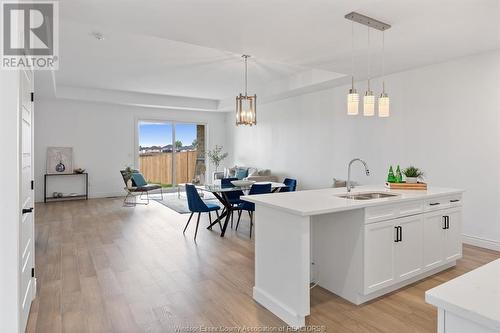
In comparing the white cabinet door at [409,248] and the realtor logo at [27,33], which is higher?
the realtor logo at [27,33]

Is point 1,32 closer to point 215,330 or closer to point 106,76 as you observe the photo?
point 215,330

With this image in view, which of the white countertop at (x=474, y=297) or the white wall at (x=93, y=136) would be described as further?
the white wall at (x=93, y=136)

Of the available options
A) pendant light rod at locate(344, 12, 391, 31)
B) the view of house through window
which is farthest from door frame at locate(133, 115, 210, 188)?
pendant light rod at locate(344, 12, 391, 31)

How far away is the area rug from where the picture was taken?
683cm

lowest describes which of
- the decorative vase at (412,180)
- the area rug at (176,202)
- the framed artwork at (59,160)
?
A: the area rug at (176,202)

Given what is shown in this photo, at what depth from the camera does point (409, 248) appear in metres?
2.87

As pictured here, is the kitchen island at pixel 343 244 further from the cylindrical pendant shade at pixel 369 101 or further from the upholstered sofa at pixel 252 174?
the upholstered sofa at pixel 252 174

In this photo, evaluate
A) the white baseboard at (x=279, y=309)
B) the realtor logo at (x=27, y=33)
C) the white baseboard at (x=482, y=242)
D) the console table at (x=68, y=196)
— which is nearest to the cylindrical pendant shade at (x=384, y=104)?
the white baseboard at (x=279, y=309)

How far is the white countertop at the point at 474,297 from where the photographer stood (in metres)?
0.84

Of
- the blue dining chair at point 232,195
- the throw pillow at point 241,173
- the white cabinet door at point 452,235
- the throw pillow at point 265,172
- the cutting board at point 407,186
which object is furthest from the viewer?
the throw pillow at point 241,173

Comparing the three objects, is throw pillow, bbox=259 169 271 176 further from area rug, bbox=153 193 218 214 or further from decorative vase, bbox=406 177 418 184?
decorative vase, bbox=406 177 418 184

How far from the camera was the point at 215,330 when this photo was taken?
2246mm

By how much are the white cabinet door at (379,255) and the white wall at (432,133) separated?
7.62ft

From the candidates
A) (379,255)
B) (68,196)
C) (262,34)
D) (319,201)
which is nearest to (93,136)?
(68,196)
